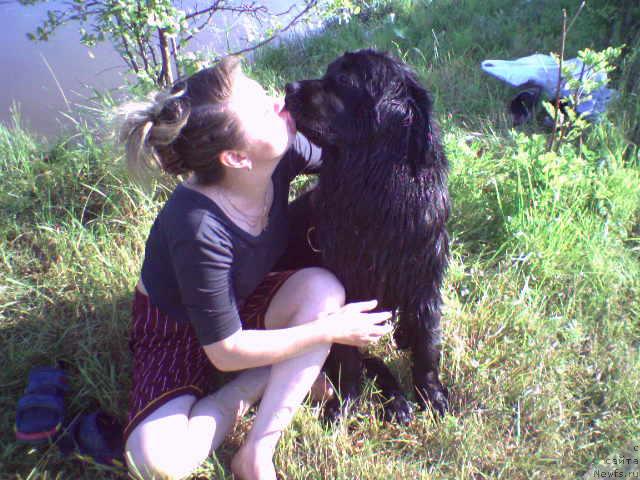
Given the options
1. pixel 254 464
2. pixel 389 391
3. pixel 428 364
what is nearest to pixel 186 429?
pixel 254 464

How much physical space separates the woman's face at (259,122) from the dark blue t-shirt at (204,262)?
22 cm

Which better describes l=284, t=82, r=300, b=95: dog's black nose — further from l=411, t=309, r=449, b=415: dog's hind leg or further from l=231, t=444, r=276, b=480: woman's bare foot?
l=231, t=444, r=276, b=480: woman's bare foot

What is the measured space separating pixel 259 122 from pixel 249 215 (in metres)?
0.31

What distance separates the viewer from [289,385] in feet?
5.39

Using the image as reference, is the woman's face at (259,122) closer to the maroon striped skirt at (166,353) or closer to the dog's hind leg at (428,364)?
the maroon striped skirt at (166,353)

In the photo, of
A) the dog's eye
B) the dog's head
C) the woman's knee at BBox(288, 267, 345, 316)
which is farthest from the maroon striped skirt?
the dog's eye

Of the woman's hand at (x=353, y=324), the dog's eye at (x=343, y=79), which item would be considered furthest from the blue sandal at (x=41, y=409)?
the dog's eye at (x=343, y=79)

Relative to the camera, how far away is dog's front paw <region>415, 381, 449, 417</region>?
1789mm

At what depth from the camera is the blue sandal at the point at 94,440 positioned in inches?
66.3

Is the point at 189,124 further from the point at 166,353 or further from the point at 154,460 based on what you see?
the point at 154,460

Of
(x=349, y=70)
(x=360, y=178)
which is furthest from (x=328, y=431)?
(x=349, y=70)

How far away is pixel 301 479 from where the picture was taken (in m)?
1.59

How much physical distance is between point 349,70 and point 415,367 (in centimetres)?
100

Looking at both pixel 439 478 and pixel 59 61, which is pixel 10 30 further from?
pixel 439 478
